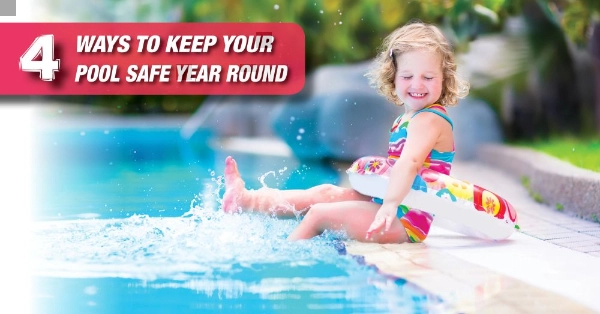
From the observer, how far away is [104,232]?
3.52m

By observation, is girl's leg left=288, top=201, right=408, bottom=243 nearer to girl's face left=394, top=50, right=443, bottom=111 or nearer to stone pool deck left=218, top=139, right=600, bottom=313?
stone pool deck left=218, top=139, right=600, bottom=313

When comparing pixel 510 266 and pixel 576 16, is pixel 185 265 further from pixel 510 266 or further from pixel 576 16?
pixel 576 16

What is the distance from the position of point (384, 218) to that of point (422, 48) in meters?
0.69

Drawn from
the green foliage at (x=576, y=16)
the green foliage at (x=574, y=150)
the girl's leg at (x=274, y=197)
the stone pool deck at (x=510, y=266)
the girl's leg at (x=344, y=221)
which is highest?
the green foliage at (x=576, y=16)

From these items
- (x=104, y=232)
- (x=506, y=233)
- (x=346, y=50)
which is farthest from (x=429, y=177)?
(x=346, y=50)

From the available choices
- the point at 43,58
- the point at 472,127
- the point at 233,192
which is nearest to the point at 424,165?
the point at 233,192

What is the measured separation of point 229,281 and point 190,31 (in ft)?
14.3

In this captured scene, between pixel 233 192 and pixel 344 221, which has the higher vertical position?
pixel 233 192

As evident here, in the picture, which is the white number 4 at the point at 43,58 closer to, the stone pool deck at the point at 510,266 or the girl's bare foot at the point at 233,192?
the girl's bare foot at the point at 233,192

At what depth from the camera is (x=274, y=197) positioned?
11.3 feet

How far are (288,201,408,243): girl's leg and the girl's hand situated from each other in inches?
5.8

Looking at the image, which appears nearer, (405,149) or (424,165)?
(405,149)

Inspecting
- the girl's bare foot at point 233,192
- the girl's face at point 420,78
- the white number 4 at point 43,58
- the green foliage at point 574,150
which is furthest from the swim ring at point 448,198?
the white number 4 at point 43,58

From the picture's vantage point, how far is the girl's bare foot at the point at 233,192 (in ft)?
10.9
